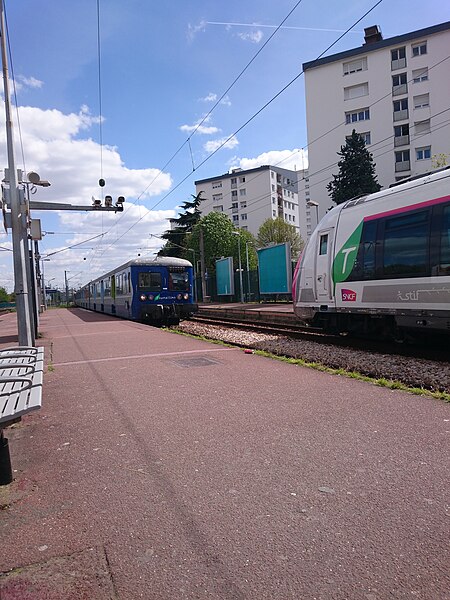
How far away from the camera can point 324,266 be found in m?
11.3

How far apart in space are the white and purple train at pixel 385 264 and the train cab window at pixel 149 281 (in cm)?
930

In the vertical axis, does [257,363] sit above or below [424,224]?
below

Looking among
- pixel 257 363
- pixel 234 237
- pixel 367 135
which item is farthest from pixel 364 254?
pixel 234 237

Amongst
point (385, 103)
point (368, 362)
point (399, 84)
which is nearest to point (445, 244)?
point (368, 362)

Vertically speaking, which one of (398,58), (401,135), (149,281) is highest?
(398,58)

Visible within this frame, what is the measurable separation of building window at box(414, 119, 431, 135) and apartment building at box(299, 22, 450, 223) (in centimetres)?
8

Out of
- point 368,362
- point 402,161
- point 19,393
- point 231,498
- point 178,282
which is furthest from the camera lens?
point 402,161

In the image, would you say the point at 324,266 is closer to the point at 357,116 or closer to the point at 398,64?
the point at 357,116

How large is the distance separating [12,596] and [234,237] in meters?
54.5

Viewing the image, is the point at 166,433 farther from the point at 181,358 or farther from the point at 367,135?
the point at 367,135

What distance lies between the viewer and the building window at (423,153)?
42.3 metres

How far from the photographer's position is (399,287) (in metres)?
8.88

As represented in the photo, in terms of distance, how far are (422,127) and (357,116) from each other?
6.62 metres

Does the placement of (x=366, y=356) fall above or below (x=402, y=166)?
below
